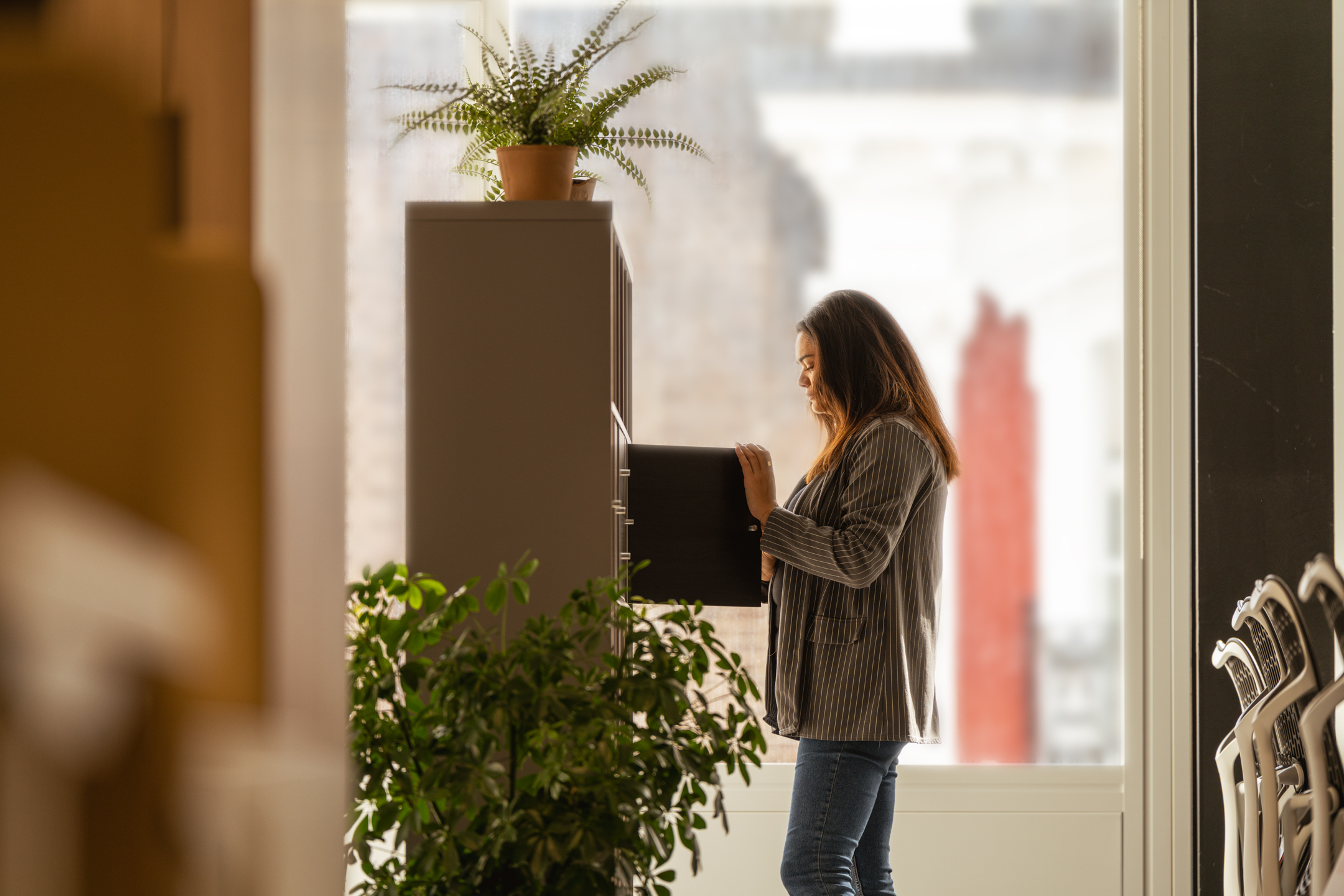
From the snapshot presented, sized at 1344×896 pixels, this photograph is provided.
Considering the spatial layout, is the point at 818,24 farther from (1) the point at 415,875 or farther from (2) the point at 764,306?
(1) the point at 415,875

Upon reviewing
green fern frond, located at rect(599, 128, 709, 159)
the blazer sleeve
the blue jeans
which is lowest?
the blue jeans

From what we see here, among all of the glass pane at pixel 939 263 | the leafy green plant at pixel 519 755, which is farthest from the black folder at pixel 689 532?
the glass pane at pixel 939 263

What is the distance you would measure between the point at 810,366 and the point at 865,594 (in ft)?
1.56

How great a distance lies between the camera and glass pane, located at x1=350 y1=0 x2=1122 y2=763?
2.89 meters

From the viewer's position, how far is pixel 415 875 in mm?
1158

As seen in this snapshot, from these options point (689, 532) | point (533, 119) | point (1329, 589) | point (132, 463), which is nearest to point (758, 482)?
point (689, 532)

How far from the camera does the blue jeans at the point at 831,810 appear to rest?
173 cm

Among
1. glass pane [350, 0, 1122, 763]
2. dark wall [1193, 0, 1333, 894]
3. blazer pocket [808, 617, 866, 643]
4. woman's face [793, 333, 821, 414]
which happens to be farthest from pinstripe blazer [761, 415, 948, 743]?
dark wall [1193, 0, 1333, 894]

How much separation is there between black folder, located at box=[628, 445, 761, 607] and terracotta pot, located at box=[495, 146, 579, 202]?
0.50 metres

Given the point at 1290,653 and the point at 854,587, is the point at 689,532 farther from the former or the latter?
the point at 1290,653

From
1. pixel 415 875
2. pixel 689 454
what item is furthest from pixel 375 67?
pixel 415 875

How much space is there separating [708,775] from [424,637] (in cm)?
37

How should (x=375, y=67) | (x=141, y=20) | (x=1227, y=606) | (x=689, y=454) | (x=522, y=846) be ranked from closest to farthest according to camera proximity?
(x=141, y=20) → (x=522, y=846) → (x=689, y=454) → (x=1227, y=606) → (x=375, y=67)

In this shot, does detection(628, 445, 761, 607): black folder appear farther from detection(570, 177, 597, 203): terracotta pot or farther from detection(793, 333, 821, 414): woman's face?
detection(570, 177, 597, 203): terracotta pot
